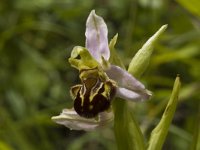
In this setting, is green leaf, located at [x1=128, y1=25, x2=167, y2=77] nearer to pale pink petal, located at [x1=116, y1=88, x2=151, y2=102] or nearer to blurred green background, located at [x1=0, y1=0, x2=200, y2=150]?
pale pink petal, located at [x1=116, y1=88, x2=151, y2=102]

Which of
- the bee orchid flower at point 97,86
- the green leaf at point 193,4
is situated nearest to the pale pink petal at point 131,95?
the bee orchid flower at point 97,86

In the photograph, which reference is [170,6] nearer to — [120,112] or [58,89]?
[58,89]

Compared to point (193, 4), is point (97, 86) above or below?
below

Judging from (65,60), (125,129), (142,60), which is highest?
(142,60)

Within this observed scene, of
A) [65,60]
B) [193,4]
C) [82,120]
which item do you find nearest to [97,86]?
[82,120]

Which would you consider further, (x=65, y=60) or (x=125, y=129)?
(x=65, y=60)

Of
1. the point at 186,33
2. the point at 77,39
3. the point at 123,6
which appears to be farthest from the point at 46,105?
the point at 186,33

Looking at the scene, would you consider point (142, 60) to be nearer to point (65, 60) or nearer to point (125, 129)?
point (125, 129)
